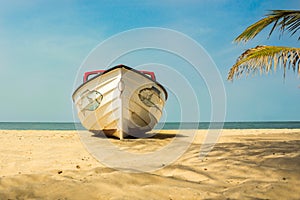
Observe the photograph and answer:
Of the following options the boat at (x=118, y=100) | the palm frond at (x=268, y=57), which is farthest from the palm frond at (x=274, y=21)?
the boat at (x=118, y=100)

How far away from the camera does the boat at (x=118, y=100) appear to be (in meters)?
7.73

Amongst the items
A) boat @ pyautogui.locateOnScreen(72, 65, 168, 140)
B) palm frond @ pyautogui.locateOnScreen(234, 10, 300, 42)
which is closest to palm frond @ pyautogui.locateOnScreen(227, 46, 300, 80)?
palm frond @ pyautogui.locateOnScreen(234, 10, 300, 42)

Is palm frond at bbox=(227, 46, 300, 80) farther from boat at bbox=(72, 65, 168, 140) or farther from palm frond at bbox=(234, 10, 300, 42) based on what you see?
boat at bbox=(72, 65, 168, 140)

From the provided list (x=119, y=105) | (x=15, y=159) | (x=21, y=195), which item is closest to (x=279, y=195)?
(x=21, y=195)

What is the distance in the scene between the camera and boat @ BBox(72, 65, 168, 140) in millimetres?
7734

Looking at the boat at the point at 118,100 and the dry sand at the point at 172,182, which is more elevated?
the boat at the point at 118,100

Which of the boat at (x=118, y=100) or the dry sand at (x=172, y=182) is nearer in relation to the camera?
the dry sand at (x=172, y=182)

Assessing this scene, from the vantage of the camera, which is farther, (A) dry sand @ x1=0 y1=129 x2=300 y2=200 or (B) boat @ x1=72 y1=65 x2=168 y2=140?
(B) boat @ x1=72 y1=65 x2=168 y2=140

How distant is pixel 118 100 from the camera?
7734 mm

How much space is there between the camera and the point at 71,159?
4.62 m

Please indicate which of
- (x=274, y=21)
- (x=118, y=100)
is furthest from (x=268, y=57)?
(x=118, y=100)

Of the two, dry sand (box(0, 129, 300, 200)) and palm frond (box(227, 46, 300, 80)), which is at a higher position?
palm frond (box(227, 46, 300, 80))

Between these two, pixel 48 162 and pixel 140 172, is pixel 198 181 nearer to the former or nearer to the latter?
pixel 140 172

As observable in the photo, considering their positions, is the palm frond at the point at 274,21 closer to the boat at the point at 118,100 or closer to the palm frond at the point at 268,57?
the palm frond at the point at 268,57
